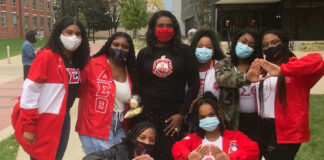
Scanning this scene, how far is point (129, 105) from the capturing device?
3.31 meters

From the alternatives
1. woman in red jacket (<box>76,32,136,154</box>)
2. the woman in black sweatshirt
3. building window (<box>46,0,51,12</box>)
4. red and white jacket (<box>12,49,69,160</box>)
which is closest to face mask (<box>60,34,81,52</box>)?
red and white jacket (<box>12,49,69,160</box>)

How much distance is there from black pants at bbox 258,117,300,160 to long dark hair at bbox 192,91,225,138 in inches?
14.2

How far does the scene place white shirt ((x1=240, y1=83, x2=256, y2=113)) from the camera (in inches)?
125

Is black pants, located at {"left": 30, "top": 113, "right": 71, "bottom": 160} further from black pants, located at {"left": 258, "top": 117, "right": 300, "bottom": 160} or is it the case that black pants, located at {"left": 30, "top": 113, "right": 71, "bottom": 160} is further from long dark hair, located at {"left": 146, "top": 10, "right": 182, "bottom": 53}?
black pants, located at {"left": 258, "top": 117, "right": 300, "bottom": 160}

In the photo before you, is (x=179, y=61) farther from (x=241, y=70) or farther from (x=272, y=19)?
(x=272, y=19)

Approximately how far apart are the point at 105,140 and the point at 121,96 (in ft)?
1.48

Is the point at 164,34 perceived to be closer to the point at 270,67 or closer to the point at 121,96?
the point at 121,96

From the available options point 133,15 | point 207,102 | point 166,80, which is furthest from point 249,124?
point 133,15

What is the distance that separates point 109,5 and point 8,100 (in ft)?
129

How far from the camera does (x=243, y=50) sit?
3.16m

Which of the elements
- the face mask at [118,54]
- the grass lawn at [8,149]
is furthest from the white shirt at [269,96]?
the grass lawn at [8,149]

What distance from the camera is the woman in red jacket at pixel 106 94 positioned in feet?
10.5

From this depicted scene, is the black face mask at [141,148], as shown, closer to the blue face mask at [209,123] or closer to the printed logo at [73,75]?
the blue face mask at [209,123]

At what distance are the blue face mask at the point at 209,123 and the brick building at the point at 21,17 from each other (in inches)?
1884
